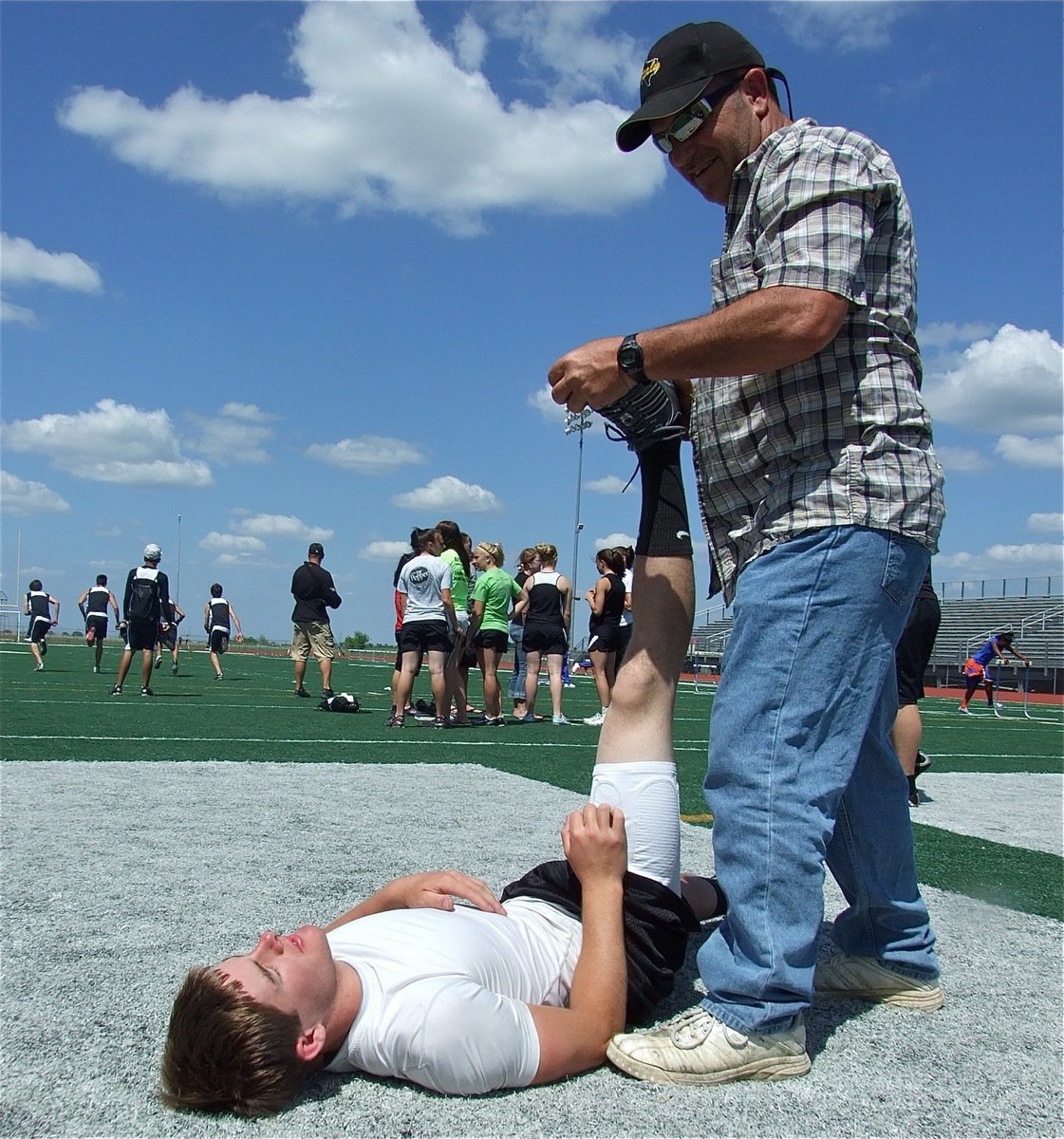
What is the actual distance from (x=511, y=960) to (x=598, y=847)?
30 centimetres

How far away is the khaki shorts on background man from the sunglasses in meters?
10.6

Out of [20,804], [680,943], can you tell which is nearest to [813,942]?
[680,943]

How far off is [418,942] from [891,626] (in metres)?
1.18

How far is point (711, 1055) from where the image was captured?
2.02 m

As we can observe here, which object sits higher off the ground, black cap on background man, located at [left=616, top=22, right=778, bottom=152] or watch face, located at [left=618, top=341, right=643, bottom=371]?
black cap on background man, located at [left=616, top=22, right=778, bottom=152]

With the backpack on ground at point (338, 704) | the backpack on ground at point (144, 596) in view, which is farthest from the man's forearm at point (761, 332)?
the backpack on ground at point (144, 596)

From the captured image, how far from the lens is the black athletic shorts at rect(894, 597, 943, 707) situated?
5.38 metres

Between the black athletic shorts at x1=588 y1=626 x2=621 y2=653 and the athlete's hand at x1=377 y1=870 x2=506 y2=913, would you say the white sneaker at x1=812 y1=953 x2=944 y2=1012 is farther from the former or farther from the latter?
the black athletic shorts at x1=588 y1=626 x2=621 y2=653

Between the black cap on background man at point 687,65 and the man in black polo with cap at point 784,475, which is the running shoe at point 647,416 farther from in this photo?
the black cap on background man at point 687,65

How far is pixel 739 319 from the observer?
2.05m

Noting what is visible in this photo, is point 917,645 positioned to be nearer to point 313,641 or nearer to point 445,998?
point 445,998

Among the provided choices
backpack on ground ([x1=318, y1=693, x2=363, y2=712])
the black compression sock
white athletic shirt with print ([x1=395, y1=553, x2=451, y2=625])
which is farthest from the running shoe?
backpack on ground ([x1=318, y1=693, x2=363, y2=712])

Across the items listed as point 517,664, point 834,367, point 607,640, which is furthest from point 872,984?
point 517,664

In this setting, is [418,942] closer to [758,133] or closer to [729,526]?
[729,526]
